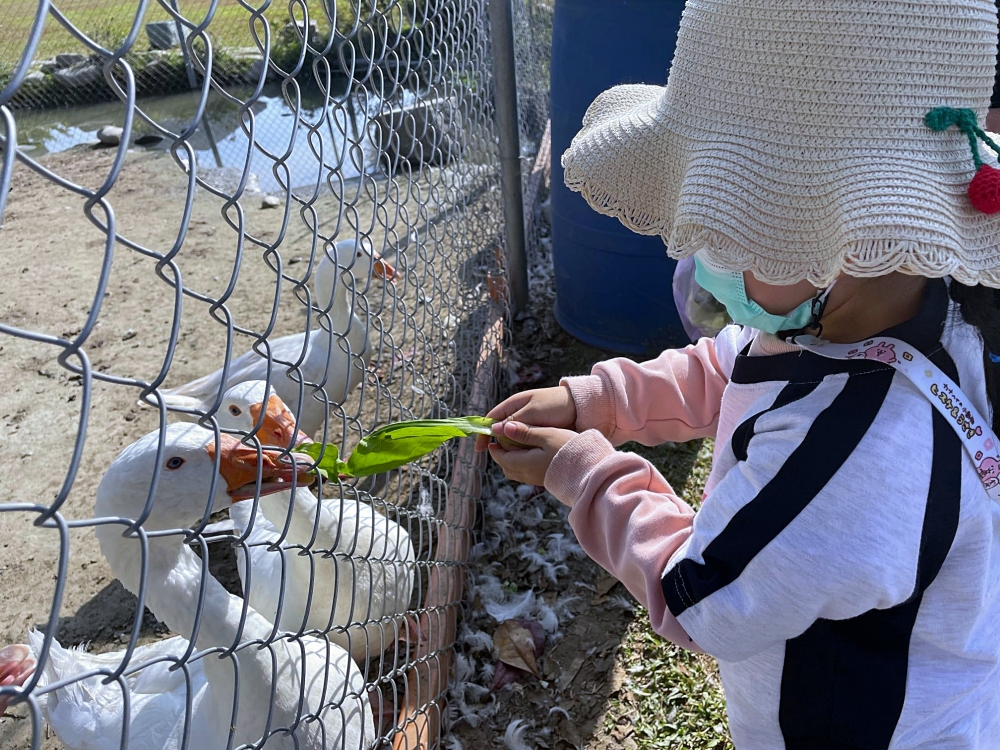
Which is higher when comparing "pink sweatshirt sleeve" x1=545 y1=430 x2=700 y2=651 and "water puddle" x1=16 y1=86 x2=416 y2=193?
"pink sweatshirt sleeve" x1=545 y1=430 x2=700 y2=651

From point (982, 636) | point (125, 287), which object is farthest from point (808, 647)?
point (125, 287)

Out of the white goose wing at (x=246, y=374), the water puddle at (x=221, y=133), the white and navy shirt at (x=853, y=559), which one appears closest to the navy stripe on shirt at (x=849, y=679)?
the white and navy shirt at (x=853, y=559)

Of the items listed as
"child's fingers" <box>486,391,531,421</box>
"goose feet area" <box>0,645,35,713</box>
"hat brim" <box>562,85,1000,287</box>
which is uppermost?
"hat brim" <box>562,85,1000,287</box>

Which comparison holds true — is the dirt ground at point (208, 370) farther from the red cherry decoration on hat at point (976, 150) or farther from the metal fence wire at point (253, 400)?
the red cherry decoration on hat at point (976, 150)

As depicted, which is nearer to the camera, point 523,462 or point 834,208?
point 834,208

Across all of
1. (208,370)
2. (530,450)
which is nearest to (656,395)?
(530,450)

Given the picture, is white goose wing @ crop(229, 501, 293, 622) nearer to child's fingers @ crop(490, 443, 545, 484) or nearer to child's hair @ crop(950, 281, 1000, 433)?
child's fingers @ crop(490, 443, 545, 484)

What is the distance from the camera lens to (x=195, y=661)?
183 centimetres

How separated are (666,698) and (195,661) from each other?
145 cm

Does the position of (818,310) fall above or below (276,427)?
above

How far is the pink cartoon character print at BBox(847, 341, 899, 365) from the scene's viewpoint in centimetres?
124

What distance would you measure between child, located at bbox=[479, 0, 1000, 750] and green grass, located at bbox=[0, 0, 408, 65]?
21.5 ft

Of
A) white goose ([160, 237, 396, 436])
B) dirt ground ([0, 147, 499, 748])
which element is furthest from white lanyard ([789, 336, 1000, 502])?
white goose ([160, 237, 396, 436])

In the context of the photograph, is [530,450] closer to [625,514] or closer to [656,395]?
[625,514]
